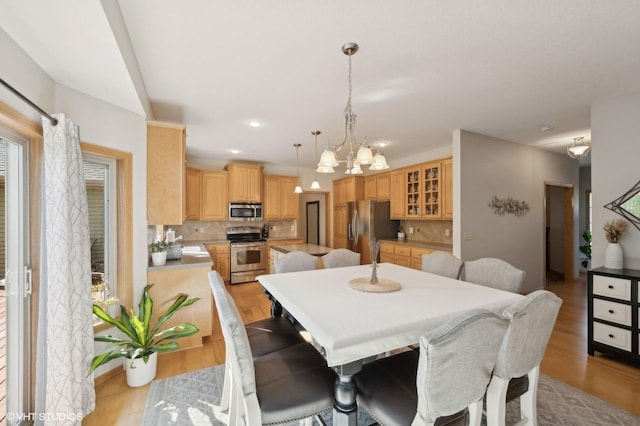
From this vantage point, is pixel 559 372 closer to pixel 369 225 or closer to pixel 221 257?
pixel 369 225

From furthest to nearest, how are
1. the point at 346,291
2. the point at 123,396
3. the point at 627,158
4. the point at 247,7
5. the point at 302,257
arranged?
the point at 302,257
the point at 627,158
the point at 123,396
the point at 346,291
the point at 247,7

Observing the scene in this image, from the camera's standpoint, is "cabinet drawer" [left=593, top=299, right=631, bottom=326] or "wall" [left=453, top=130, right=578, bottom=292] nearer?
"cabinet drawer" [left=593, top=299, right=631, bottom=326]

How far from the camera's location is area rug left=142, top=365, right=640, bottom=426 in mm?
1781

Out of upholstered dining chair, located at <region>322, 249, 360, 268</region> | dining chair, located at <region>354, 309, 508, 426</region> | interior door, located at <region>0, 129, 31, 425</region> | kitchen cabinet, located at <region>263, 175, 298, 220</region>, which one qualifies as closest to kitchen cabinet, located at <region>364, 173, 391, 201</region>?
kitchen cabinet, located at <region>263, 175, 298, 220</region>

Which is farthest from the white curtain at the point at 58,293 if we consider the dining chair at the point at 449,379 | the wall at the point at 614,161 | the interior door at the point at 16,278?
the wall at the point at 614,161

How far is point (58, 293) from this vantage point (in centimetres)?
165

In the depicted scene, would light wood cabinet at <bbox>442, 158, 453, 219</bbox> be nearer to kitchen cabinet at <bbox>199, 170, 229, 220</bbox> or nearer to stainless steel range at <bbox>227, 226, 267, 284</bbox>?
stainless steel range at <bbox>227, 226, 267, 284</bbox>

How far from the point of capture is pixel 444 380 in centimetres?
104

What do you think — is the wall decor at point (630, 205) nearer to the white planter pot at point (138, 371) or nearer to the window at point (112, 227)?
the white planter pot at point (138, 371)

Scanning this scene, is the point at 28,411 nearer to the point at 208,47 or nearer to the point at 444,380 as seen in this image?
the point at 444,380

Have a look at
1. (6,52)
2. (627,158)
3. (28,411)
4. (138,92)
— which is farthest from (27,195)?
(627,158)

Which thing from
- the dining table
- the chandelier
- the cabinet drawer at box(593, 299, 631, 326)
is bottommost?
the cabinet drawer at box(593, 299, 631, 326)

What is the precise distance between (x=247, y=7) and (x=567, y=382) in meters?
3.50

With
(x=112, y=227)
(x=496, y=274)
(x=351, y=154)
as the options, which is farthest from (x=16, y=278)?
(x=496, y=274)
